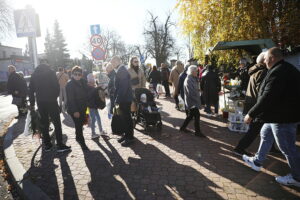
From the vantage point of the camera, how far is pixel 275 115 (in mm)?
3275

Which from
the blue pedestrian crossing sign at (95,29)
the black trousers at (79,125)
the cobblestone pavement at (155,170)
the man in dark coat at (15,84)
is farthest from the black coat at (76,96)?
the man in dark coat at (15,84)

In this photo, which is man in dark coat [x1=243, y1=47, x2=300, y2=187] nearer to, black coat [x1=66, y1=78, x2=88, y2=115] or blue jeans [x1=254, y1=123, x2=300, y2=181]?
blue jeans [x1=254, y1=123, x2=300, y2=181]

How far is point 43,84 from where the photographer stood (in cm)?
514

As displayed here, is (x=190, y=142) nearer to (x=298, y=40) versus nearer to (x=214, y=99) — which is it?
(x=214, y=99)

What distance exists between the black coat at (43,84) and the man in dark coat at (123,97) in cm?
145

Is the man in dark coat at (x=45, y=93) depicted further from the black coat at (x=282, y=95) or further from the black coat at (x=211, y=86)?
the black coat at (x=211, y=86)

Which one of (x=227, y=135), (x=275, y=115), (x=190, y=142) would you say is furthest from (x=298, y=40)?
(x=275, y=115)

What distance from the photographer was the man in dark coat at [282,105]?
10.4ft

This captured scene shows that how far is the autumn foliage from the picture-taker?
7.88 m

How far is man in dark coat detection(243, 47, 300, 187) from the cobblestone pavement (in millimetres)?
553

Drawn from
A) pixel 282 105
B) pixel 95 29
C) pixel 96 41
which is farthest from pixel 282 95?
pixel 95 29

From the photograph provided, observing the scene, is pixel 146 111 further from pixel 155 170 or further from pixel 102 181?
pixel 102 181

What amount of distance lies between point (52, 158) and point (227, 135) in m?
4.38

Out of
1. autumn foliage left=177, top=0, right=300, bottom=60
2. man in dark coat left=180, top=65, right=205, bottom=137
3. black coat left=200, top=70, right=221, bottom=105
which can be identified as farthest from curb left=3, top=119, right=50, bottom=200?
autumn foliage left=177, top=0, right=300, bottom=60
